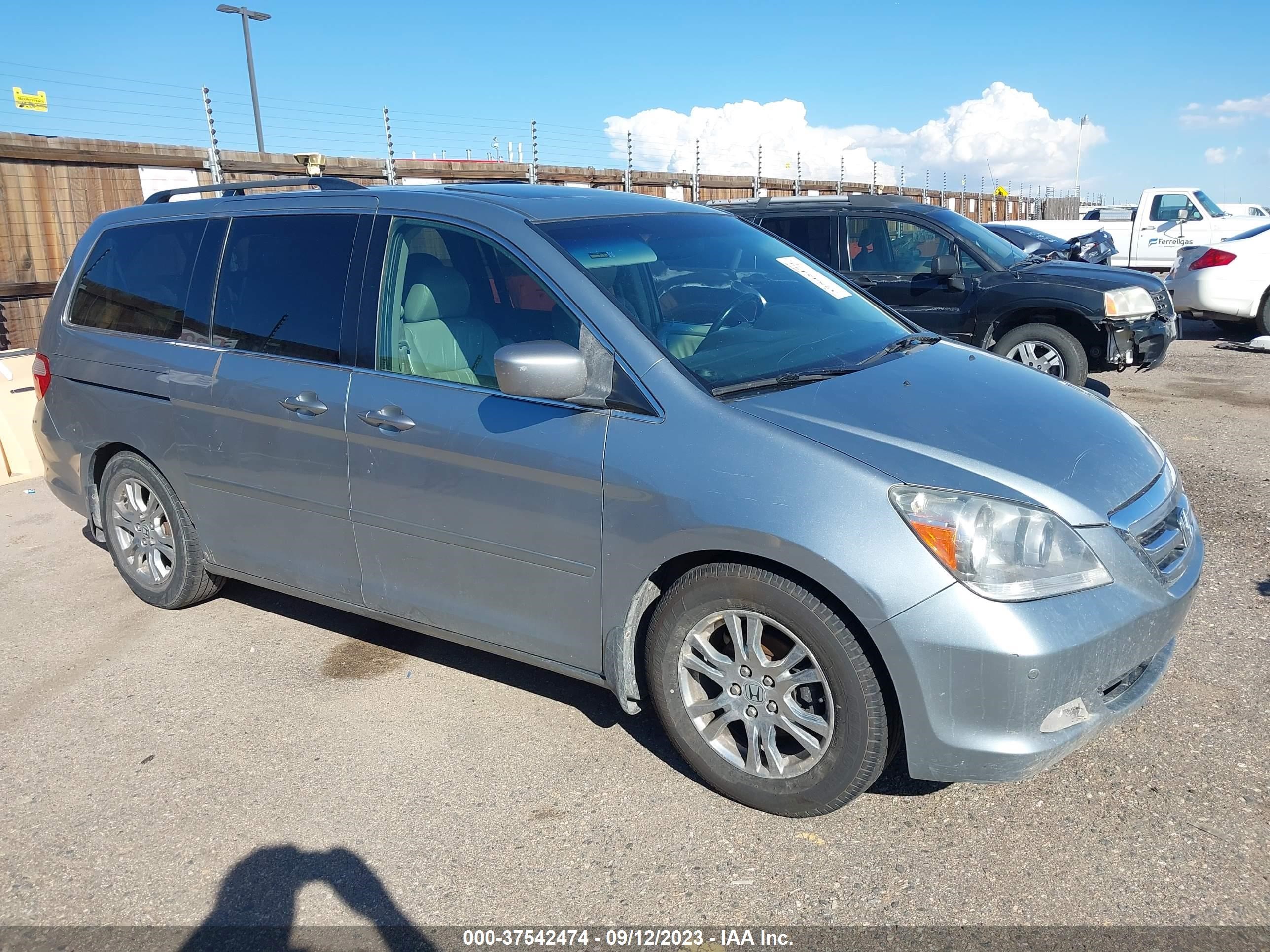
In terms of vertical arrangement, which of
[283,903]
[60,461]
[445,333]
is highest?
[445,333]

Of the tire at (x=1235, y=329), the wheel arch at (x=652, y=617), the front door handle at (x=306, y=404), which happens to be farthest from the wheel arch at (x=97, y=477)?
the tire at (x=1235, y=329)

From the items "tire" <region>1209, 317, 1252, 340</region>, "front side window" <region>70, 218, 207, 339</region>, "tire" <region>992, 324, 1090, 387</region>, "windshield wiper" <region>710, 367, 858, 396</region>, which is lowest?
"tire" <region>1209, 317, 1252, 340</region>

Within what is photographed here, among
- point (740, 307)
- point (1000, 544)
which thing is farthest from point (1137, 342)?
point (1000, 544)

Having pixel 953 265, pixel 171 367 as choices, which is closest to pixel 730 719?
pixel 171 367

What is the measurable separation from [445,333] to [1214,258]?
11.4m

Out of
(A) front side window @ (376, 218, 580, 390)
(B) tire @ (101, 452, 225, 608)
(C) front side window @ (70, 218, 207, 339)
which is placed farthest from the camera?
(B) tire @ (101, 452, 225, 608)

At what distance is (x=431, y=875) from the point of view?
286 cm

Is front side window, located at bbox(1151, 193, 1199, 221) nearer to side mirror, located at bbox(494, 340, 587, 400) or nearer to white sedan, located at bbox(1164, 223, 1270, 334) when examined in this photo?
white sedan, located at bbox(1164, 223, 1270, 334)

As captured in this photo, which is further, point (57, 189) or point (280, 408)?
point (57, 189)

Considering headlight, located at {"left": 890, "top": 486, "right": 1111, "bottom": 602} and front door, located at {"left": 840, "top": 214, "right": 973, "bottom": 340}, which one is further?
front door, located at {"left": 840, "top": 214, "right": 973, "bottom": 340}

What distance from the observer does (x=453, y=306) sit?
3658mm

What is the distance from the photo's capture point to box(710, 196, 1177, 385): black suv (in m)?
8.24

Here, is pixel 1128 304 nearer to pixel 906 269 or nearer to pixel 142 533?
pixel 906 269

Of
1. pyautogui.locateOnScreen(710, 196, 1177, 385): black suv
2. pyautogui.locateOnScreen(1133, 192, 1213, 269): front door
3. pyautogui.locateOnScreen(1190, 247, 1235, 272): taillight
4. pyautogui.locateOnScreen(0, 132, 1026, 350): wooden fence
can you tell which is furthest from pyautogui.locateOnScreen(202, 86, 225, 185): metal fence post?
pyautogui.locateOnScreen(1133, 192, 1213, 269): front door
